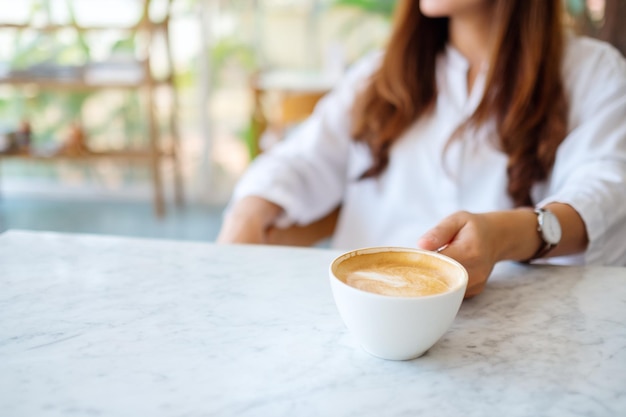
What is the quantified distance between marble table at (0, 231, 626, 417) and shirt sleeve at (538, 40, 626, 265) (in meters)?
0.16

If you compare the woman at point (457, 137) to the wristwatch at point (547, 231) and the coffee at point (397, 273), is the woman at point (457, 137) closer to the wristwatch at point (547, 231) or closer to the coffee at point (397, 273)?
the wristwatch at point (547, 231)

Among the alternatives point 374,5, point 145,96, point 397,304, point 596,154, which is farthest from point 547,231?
point 145,96

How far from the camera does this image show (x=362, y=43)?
3926 millimetres

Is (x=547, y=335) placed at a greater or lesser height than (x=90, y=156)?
greater

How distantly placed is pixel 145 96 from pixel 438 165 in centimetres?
303

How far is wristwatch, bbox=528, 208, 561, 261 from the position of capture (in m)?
0.85

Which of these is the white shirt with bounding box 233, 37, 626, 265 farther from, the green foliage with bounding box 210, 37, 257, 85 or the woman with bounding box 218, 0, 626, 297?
the green foliage with bounding box 210, 37, 257, 85

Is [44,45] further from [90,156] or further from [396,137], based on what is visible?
[396,137]

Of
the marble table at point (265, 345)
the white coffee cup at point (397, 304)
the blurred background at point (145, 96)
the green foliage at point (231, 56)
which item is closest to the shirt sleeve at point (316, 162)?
the marble table at point (265, 345)

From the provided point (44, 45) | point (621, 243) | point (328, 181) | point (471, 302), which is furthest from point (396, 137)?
point (44, 45)

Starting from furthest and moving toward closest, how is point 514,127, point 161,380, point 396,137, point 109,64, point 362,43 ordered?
point 362,43 < point 109,64 < point 396,137 < point 514,127 < point 161,380

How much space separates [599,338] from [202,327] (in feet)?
1.39

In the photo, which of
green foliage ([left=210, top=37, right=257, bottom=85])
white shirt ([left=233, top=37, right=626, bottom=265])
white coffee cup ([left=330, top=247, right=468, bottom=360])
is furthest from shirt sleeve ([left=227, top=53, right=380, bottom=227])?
green foliage ([left=210, top=37, right=257, bottom=85])

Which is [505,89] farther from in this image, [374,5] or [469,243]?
[374,5]
